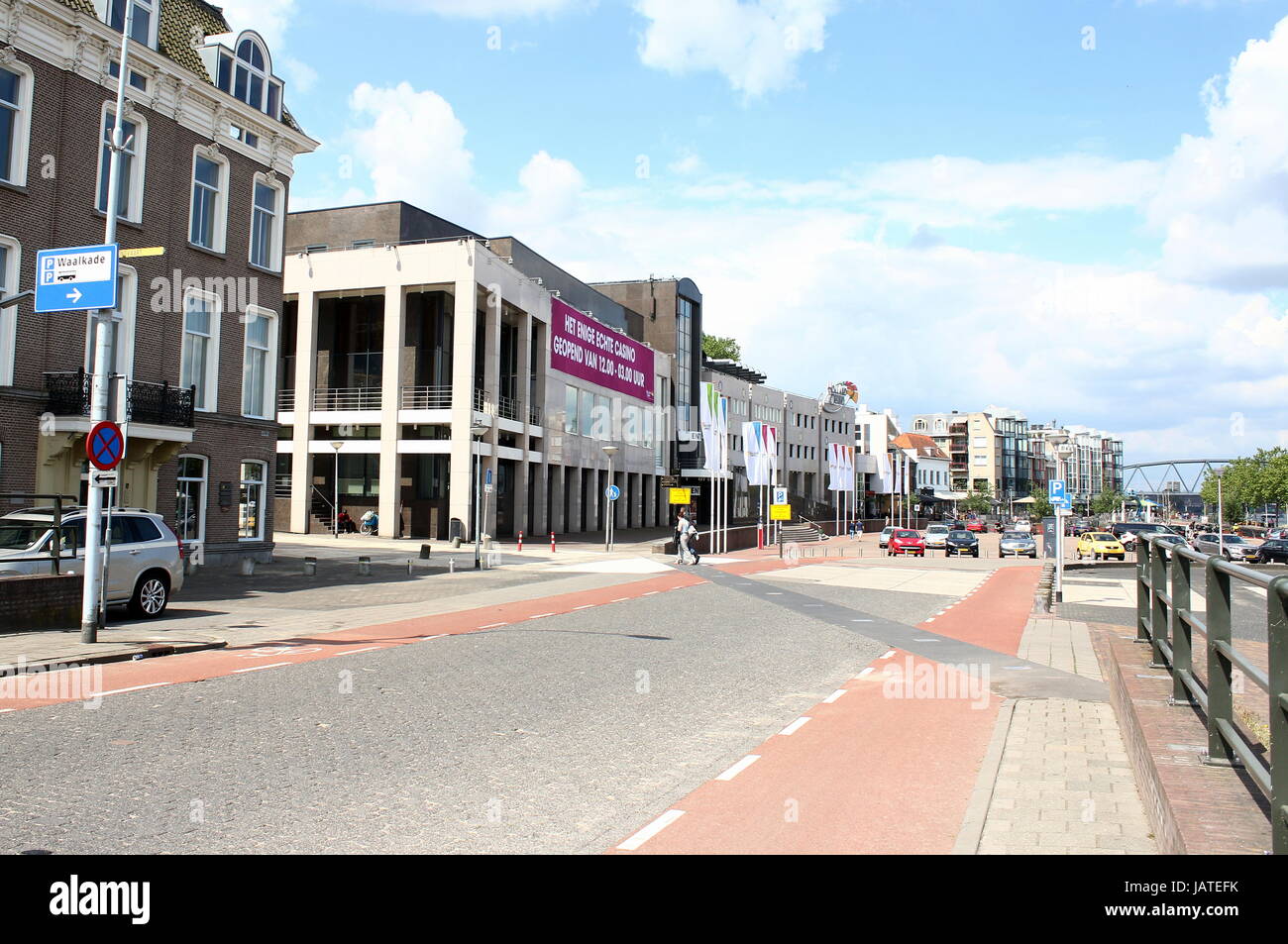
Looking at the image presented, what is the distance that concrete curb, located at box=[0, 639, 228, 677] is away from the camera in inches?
432

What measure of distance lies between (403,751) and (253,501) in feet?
83.8

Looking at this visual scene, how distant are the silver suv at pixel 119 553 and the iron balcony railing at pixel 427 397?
3042 centimetres

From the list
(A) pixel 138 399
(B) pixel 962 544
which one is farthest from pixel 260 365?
(B) pixel 962 544

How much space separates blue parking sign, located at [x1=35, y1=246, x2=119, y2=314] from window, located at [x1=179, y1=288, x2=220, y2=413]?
15.1 metres

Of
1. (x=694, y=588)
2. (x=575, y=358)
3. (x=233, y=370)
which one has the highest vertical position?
(x=575, y=358)

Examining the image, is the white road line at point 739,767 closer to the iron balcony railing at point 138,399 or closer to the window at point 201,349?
the iron balcony railing at point 138,399

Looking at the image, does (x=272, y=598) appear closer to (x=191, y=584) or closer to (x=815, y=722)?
(x=191, y=584)

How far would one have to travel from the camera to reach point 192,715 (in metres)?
8.52

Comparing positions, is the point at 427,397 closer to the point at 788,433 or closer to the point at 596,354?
the point at 596,354

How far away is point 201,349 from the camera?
28.4m

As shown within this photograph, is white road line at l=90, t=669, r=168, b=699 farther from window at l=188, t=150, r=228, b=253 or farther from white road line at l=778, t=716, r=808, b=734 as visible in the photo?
window at l=188, t=150, r=228, b=253

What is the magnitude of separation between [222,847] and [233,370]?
26.8m

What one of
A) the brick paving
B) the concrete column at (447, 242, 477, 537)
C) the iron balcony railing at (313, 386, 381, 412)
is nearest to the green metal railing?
the brick paving

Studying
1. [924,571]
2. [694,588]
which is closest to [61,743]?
[694,588]
